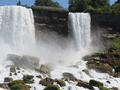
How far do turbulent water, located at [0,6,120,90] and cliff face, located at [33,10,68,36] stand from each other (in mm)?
1171

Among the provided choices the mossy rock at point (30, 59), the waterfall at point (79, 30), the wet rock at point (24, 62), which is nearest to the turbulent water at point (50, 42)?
the waterfall at point (79, 30)

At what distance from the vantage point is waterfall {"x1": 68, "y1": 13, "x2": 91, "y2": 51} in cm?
4325

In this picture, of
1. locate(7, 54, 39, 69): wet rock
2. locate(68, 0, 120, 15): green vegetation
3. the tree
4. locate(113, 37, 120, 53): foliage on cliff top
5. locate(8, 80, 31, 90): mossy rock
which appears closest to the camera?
locate(8, 80, 31, 90): mossy rock

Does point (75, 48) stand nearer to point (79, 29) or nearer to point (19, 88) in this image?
point (79, 29)

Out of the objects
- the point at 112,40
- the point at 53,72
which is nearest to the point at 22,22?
the point at 53,72

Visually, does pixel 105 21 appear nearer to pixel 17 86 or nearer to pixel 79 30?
pixel 79 30

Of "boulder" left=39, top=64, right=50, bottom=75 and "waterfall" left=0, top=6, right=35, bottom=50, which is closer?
"boulder" left=39, top=64, right=50, bottom=75

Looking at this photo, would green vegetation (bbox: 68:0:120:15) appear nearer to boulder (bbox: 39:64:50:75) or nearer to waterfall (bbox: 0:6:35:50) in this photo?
waterfall (bbox: 0:6:35:50)

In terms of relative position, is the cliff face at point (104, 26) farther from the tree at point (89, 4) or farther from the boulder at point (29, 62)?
the boulder at point (29, 62)

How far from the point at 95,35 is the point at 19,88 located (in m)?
31.8

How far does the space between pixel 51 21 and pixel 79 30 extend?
6621mm

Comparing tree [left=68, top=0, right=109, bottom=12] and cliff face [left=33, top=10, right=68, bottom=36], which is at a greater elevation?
tree [left=68, top=0, right=109, bottom=12]

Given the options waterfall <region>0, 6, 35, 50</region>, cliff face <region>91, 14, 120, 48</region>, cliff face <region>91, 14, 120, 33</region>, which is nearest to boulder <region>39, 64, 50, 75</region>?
waterfall <region>0, 6, 35, 50</region>

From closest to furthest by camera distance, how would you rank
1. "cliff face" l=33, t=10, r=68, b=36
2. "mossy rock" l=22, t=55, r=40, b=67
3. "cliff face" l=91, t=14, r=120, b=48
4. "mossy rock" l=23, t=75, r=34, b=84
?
"mossy rock" l=23, t=75, r=34, b=84
"mossy rock" l=22, t=55, r=40, b=67
"cliff face" l=33, t=10, r=68, b=36
"cliff face" l=91, t=14, r=120, b=48
